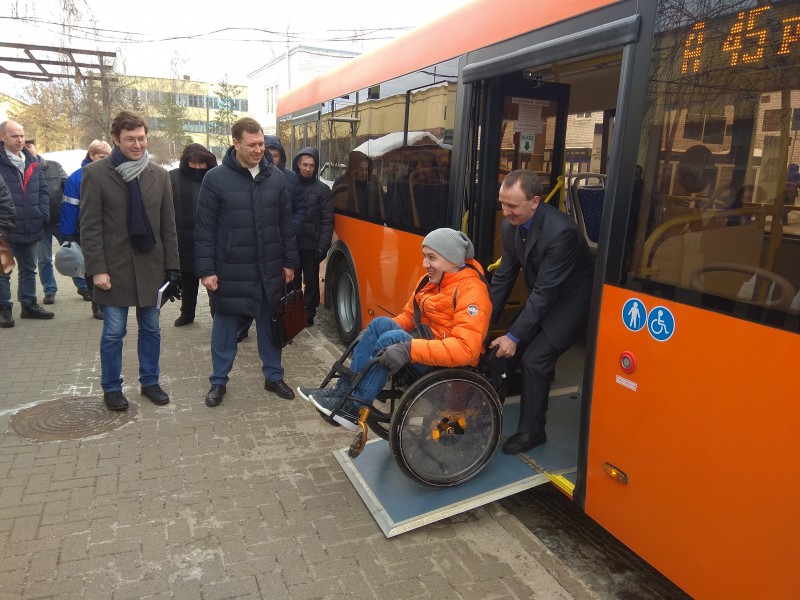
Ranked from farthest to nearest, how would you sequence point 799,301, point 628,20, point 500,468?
1. point 500,468
2. point 628,20
3. point 799,301

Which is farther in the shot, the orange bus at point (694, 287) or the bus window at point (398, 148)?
the bus window at point (398, 148)

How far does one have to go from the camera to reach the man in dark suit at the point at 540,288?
3.11m

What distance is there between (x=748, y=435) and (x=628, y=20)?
170 centimetres

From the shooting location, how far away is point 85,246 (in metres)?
3.94

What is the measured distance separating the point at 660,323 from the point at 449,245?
47.2 inches

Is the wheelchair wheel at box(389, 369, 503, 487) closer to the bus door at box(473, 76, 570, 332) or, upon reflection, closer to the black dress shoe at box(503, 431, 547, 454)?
the black dress shoe at box(503, 431, 547, 454)

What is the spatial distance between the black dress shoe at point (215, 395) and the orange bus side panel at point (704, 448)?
295 centimetres

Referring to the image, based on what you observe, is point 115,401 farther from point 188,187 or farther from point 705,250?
point 705,250

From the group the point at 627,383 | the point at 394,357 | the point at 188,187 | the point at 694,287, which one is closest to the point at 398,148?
the point at 188,187

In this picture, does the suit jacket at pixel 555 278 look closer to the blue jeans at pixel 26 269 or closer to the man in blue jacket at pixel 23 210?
the man in blue jacket at pixel 23 210

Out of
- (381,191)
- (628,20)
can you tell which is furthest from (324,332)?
(628,20)

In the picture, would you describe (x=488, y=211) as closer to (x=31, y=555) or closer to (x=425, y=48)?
(x=425, y=48)

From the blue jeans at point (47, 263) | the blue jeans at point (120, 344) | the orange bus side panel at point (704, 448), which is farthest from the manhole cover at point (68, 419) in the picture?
the blue jeans at point (47, 263)

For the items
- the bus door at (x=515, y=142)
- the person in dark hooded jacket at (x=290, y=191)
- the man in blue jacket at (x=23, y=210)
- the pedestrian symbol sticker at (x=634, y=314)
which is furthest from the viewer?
the man in blue jacket at (x=23, y=210)
